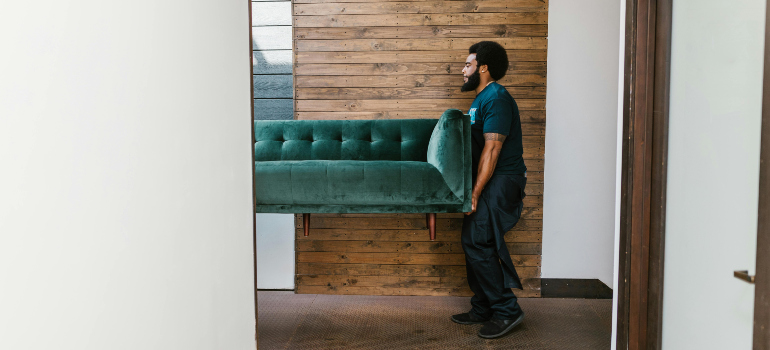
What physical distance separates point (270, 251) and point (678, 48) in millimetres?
2438

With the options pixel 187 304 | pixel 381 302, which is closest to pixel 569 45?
pixel 381 302

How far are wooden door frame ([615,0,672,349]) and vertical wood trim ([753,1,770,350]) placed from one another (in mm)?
384

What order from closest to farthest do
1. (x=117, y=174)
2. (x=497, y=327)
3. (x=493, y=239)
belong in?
(x=117, y=174) → (x=497, y=327) → (x=493, y=239)

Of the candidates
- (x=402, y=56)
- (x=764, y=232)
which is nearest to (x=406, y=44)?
(x=402, y=56)

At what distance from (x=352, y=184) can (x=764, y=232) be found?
1440 mm

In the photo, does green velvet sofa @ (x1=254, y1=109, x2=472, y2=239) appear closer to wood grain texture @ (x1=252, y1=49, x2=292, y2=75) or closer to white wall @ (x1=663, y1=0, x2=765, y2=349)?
white wall @ (x1=663, y1=0, x2=765, y2=349)

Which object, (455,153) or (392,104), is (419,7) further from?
(455,153)

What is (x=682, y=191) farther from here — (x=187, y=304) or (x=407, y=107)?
(x=407, y=107)

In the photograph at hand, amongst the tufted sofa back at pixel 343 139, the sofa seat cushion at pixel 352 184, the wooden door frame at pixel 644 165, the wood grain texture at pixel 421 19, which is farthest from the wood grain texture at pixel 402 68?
the wooden door frame at pixel 644 165

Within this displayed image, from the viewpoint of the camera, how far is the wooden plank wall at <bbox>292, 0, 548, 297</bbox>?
2.81 m

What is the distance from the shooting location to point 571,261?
9.42ft

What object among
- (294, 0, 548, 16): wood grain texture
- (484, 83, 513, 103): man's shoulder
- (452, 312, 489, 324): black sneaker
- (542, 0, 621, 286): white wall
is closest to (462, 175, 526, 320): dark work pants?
(452, 312, 489, 324): black sneaker

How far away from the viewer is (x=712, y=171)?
4.08ft

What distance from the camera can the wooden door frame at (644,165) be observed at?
1414mm
